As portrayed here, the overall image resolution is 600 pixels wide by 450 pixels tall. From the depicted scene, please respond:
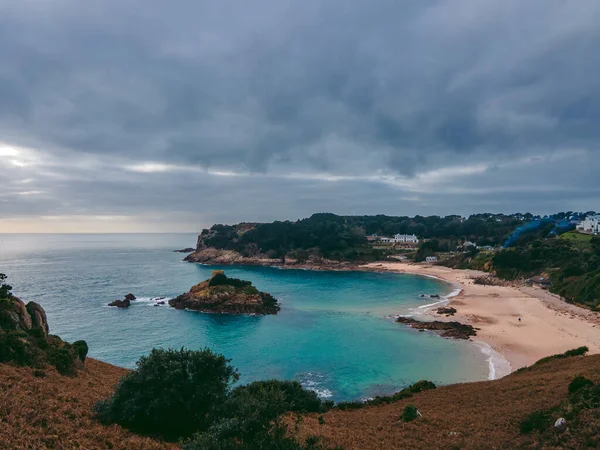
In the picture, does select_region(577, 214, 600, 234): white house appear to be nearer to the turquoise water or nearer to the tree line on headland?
the tree line on headland

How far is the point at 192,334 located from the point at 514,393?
40.0 meters

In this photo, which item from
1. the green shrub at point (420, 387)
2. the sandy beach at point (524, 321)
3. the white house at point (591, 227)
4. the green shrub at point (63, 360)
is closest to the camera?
the green shrub at point (63, 360)

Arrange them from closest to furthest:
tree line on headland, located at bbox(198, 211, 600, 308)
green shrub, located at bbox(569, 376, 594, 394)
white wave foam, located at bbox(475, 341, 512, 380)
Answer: green shrub, located at bbox(569, 376, 594, 394)
white wave foam, located at bbox(475, 341, 512, 380)
tree line on headland, located at bbox(198, 211, 600, 308)

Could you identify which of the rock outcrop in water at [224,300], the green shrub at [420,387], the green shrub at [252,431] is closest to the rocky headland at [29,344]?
the green shrub at [252,431]

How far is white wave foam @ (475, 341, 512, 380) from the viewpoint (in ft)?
109

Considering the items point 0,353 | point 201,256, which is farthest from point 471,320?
point 201,256

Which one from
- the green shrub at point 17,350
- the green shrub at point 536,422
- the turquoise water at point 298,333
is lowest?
the turquoise water at point 298,333

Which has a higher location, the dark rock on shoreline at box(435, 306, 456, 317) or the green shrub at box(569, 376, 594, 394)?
the green shrub at box(569, 376, 594, 394)

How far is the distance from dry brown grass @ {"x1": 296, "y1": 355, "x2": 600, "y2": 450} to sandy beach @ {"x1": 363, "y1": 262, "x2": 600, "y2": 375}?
1306cm

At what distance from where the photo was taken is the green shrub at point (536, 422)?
16016 millimetres

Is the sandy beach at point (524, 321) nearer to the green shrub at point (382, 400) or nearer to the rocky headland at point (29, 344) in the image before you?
the green shrub at point (382, 400)

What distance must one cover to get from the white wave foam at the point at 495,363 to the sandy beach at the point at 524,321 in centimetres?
48

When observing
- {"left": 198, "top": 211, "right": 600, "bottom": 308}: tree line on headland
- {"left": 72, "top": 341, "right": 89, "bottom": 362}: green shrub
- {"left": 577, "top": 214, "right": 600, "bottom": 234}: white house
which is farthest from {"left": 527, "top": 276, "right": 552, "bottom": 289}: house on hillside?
{"left": 72, "top": 341, "right": 89, "bottom": 362}: green shrub

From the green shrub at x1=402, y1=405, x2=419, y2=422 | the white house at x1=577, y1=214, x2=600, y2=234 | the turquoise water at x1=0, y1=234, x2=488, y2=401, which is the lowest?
the turquoise water at x1=0, y1=234, x2=488, y2=401
